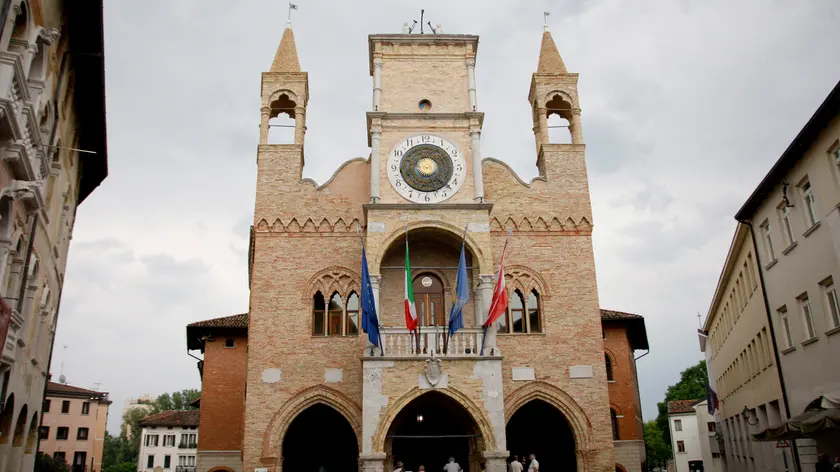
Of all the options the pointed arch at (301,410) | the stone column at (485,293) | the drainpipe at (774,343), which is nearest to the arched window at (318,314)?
the pointed arch at (301,410)

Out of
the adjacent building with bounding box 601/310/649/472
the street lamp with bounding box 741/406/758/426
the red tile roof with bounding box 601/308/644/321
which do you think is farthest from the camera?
the red tile roof with bounding box 601/308/644/321

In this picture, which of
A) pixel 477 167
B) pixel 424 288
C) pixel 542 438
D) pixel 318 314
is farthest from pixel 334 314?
pixel 542 438

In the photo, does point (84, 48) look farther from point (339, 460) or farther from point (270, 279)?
point (339, 460)

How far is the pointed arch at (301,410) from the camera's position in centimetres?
1962

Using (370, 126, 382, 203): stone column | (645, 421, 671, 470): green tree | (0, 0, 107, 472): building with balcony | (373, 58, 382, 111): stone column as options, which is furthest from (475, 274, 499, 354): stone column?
(645, 421, 671, 470): green tree

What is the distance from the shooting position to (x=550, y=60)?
25.0 metres

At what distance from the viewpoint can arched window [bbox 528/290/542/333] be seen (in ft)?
70.8

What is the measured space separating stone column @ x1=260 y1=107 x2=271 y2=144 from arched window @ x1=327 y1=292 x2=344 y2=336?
579 cm

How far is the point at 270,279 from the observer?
69.9ft

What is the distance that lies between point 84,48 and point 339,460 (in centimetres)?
1476

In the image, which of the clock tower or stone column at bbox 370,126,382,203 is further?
the clock tower

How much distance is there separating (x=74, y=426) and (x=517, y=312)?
46.6 meters

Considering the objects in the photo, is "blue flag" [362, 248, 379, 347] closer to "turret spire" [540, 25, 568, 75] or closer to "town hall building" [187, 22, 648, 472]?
"town hall building" [187, 22, 648, 472]

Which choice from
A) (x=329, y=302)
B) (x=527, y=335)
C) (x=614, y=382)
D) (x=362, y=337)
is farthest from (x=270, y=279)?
(x=614, y=382)
